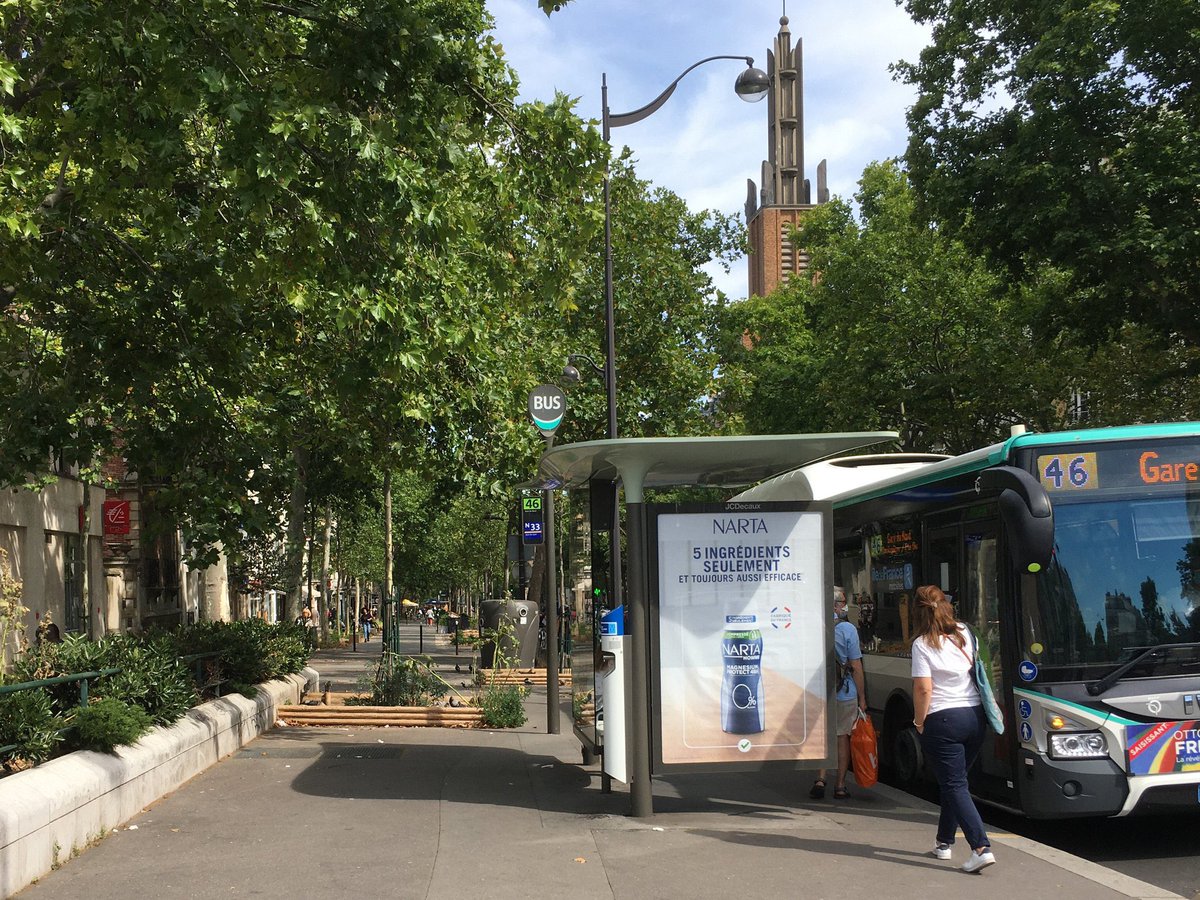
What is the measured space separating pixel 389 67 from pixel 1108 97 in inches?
574

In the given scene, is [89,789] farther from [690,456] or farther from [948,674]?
[948,674]

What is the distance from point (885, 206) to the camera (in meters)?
40.2

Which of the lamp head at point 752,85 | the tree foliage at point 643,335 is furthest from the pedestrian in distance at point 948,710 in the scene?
the tree foliage at point 643,335

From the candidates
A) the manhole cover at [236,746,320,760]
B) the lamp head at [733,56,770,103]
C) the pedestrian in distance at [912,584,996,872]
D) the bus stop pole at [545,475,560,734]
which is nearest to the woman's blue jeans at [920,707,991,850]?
the pedestrian in distance at [912,584,996,872]

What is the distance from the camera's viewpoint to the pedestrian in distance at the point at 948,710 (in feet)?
25.3

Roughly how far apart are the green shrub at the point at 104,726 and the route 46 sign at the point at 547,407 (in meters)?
6.97

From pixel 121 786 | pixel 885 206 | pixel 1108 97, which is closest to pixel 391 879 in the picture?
pixel 121 786

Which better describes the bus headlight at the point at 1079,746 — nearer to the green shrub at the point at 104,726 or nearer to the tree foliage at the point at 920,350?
the green shrub at the point at 104,726

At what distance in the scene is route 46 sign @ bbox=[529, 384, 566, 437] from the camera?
604 inches

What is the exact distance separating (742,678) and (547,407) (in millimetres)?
6468

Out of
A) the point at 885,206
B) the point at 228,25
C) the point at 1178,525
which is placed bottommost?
the point at 1178,525

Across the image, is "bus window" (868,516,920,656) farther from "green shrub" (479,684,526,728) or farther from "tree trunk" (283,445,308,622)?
"tree trunk" (283,445,308,622)

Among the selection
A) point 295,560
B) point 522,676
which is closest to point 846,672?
point 522,676

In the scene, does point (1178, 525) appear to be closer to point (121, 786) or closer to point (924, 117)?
point (121, 786)
